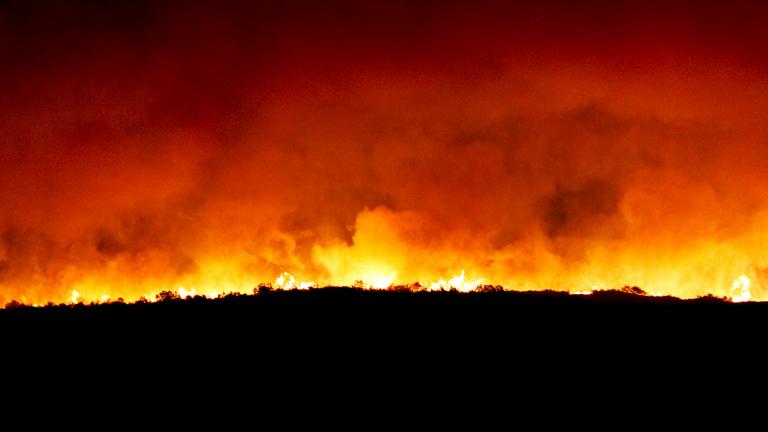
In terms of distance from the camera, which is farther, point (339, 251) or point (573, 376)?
point (339, 251)

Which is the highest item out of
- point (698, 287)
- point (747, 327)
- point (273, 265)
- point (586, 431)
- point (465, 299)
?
point (273, 265)

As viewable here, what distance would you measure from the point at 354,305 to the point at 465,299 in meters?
3.30

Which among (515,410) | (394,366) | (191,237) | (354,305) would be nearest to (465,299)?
(354,305)

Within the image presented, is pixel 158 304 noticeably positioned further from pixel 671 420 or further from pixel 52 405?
pixel 671 420

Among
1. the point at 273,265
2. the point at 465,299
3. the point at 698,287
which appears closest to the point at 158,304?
the point at 465,299

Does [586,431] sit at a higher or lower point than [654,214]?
lower

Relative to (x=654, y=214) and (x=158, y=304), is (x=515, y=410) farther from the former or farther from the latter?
(x=654, y=214)

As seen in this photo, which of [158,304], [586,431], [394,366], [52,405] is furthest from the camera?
[158,304]

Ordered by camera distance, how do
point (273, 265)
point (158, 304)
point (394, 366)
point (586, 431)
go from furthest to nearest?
point (273, 265) < point (158, 304) < point (394, 366) < point (586, 431)

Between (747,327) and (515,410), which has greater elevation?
(747,327)

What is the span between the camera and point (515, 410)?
433 inches

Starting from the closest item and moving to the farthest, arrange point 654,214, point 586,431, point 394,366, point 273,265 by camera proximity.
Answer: point 586,431 < point 394,366 < point 654,214 < point 273,265

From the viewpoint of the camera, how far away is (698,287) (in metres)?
25.1

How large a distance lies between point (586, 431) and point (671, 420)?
1.57 m
